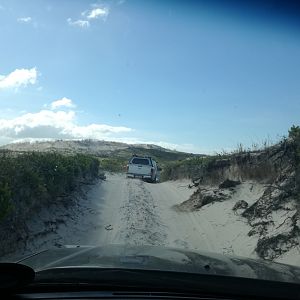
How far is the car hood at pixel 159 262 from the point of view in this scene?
3.57 m

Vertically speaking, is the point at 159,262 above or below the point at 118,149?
below

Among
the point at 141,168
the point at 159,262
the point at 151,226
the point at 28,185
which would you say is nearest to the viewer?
the point at 159,262

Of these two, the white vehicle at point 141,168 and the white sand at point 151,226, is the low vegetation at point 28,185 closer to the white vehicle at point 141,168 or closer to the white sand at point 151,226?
the white sand at point 151,226

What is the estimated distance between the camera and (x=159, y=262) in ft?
12.6

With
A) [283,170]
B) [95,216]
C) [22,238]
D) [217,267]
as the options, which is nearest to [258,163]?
[283,170]

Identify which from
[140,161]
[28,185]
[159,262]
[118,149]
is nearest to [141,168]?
[140,161]

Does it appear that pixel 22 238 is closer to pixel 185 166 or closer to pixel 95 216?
pixel 95 216

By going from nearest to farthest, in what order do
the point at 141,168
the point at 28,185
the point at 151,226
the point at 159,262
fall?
the point at 159,262, the point at 28,185, the point at 151,226, the point at 141,168

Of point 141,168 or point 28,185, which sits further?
point 141,168

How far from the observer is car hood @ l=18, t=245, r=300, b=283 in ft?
11.7

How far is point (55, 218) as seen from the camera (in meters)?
14.4

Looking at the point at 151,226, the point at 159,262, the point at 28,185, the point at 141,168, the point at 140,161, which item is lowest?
the point at 151,226

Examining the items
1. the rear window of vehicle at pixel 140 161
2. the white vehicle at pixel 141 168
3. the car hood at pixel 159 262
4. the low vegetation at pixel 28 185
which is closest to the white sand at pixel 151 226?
the low vegetation at pixel 28 185

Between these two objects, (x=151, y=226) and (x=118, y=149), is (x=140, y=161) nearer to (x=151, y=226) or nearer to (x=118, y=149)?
(x=151, y=226)
